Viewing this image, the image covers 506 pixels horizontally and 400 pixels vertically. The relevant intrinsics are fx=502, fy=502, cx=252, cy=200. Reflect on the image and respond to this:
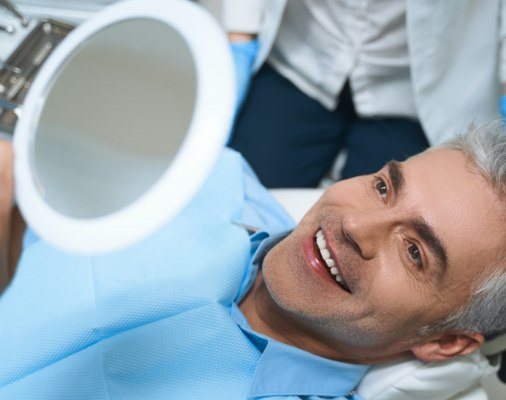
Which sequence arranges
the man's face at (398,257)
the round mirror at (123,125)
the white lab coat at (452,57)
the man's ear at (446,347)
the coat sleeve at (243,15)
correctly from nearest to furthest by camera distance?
the round mirror at (123,125), the man's face at (398,257), the man's ear at (446,347), the white lab coat at (452,57), the coat sleeve at (243,15)

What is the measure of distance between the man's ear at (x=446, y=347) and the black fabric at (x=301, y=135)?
0.63 meters

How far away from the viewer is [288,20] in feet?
5.02

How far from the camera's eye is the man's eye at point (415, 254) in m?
0.89

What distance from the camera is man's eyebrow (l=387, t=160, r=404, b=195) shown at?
91 centimetres

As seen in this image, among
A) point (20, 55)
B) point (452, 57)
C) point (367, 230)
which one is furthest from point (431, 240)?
point (20, 55)

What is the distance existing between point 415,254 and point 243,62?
33.6 inches

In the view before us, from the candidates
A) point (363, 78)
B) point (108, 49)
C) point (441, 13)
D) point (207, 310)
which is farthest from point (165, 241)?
point (441, 13)

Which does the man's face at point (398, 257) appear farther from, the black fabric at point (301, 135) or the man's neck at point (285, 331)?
the black fabric at point (301, 135)

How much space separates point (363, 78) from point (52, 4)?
97 centimetres

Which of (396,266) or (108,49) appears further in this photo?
(396,266)

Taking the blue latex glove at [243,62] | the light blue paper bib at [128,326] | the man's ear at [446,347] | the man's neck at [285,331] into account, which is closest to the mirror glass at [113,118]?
the light blue paper bib at [128,326]

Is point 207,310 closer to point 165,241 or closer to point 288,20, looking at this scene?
point 165,241

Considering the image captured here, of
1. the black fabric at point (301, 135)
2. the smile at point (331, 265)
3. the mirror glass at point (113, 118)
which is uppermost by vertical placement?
the mirror glass at point (113, 118)

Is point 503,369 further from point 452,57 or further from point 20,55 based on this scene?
point 20,55
